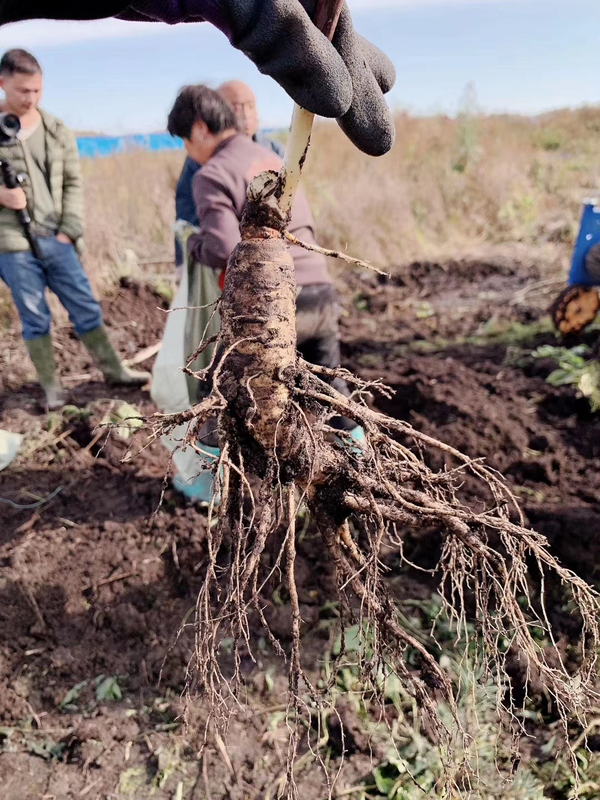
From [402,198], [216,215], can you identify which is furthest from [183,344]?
[402,198]

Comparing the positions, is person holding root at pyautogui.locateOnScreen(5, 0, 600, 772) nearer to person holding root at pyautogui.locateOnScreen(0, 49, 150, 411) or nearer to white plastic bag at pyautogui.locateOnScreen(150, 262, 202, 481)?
white plastic bag at pyautogui.locateOnScreen(150, 262, 202, 481)

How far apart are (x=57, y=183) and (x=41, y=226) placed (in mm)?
302

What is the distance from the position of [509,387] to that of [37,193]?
311 cm

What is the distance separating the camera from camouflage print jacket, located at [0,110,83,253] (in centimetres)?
322

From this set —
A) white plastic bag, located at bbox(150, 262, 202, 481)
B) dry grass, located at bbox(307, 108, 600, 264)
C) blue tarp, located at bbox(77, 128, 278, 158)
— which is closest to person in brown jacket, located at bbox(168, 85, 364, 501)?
white plastic bag, located at bbox(150, 262, 202, 481)

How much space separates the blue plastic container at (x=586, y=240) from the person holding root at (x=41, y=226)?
11.2 feet

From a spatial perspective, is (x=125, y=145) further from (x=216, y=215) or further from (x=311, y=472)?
(x=311, y=472)

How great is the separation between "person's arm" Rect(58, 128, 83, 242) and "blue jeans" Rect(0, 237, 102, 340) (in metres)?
0.10

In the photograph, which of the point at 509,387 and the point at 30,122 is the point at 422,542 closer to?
the point at 509,387

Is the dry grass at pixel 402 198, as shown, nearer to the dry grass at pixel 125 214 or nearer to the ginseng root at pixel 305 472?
the dry grass at pixel 125 214

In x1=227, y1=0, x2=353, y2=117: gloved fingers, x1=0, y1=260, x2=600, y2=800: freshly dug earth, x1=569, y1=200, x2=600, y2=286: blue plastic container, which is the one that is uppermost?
x1=227, y1=0, x2=353, y2=117: gloved fingers

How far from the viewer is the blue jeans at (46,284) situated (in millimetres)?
3311

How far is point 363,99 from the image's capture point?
Answer: 145 cm

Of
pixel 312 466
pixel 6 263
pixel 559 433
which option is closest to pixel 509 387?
pixel 559 433
